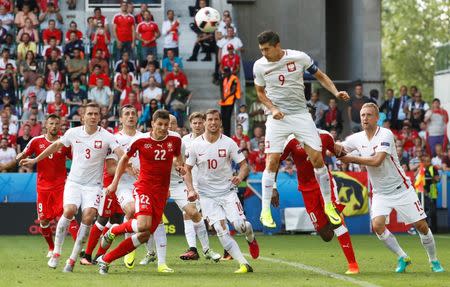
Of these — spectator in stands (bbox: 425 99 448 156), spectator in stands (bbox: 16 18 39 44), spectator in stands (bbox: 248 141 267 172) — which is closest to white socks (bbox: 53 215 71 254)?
spectator in stands (bbox: 248 141 267 172)

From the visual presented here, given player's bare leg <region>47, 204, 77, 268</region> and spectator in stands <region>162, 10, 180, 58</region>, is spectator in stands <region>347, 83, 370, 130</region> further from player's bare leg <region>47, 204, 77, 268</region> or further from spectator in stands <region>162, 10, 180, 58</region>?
player's bare leg <region>47, 204, 77, 268</region>

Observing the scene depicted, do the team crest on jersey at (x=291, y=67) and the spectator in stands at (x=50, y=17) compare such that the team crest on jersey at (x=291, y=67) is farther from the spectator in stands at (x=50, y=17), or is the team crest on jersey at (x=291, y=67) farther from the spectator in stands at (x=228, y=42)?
the spectator in stands at (x=50, y=17)

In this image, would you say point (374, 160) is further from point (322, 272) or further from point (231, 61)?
point (231, 61)

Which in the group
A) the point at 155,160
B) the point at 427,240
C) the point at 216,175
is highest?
the point at 155,160

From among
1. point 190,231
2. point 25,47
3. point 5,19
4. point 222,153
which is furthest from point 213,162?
point 5,19

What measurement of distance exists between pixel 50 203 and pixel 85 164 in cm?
218

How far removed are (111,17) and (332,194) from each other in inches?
779

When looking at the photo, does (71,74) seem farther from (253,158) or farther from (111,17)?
(253,158)

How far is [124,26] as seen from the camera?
105 ft

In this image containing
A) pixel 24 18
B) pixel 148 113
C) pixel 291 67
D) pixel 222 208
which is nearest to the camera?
pixel 291 67

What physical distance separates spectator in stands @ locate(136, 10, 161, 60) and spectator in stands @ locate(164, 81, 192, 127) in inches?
69.9

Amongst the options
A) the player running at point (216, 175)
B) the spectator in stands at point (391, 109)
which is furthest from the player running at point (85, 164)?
the spectator in stands at point (391, 109)

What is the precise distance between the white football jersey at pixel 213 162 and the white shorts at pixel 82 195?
149 centimetres

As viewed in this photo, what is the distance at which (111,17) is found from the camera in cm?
3444
